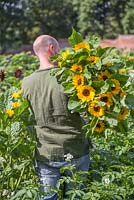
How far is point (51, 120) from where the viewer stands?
9.61 ft

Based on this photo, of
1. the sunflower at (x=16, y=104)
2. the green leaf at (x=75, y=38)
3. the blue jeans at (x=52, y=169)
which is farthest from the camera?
the sunflower at (x=16, y=104)

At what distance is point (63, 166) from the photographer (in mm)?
2955

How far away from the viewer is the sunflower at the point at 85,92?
275cm

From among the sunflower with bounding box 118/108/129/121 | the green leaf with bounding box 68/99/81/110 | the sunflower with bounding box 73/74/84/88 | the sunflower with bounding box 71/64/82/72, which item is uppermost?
the sunflower with bounding box 71/64/82/72

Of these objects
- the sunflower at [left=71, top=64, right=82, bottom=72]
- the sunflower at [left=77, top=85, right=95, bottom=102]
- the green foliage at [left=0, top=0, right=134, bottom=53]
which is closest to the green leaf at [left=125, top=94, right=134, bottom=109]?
the sunflower at [left=77, top=85, right=95, bottom=102]

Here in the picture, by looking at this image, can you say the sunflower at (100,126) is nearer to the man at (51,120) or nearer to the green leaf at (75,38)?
the man at (51,120)

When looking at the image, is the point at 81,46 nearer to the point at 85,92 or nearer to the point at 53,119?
the point at 85,92

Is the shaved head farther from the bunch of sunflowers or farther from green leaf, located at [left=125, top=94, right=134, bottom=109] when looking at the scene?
green leaf, located at [left=125, top=94, right=134, bottom=109]

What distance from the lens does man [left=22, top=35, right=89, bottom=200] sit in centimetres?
289

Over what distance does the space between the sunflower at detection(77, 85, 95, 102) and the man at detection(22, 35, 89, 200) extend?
5.3 inches

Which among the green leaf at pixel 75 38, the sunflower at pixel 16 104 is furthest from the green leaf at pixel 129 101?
the sunflower at pixel 16 104

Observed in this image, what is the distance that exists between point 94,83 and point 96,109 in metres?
0.14

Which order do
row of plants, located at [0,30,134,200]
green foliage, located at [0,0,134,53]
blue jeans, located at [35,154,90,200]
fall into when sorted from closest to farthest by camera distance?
row of plants, located at [0,30,134,200] → blue jeans, located at [35,154,90,200] → green foliage, located at [0,0,134,53]

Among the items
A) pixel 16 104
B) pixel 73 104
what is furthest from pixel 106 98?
pixel 16 104
